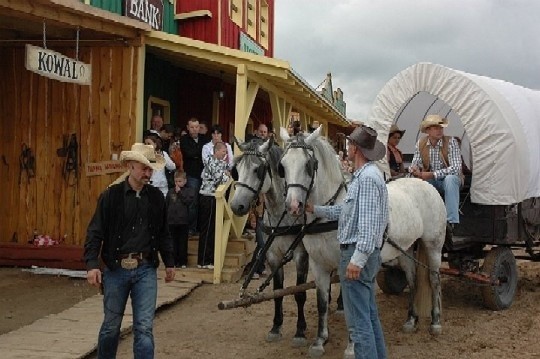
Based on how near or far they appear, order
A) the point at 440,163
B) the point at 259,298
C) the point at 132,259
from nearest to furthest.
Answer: the point at 132,259, the point at 259,298, the point at 440,163

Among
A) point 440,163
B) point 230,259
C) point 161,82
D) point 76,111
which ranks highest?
point 161,82

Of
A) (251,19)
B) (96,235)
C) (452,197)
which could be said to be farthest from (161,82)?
(96,235)

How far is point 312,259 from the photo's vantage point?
5.91 meters

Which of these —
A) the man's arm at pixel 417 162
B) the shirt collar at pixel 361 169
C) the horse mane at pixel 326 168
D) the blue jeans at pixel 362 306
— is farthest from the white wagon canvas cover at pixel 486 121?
the blue jeans at pixel 362 306

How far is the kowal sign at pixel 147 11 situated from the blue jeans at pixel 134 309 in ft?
20.4

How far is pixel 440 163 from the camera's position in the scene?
24.8 ft

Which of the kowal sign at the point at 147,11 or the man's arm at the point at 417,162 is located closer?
the man's arm at the point at 417,162

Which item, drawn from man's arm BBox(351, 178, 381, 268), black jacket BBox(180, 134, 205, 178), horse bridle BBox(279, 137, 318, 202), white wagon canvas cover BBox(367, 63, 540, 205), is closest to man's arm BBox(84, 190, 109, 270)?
horse bridle BBox(279, 137, 318, 202)

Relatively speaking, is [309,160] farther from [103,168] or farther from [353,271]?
[103,168]

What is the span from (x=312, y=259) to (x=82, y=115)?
4962 millimetres

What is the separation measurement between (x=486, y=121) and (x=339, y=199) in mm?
2411

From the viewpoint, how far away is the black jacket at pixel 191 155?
9.65m

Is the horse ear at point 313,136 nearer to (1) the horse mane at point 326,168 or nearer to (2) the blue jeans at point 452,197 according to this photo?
(1) the horse mane at point 326,168

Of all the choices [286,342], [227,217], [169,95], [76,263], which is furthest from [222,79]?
[286,342]
